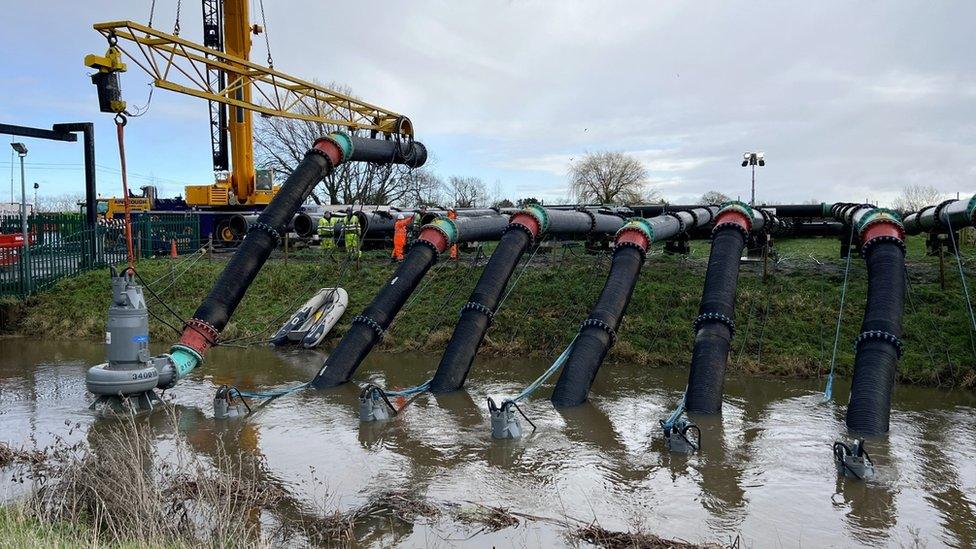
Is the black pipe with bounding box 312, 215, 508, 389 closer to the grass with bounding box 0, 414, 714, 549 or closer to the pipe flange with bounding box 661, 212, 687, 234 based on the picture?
the grass with bounding box 0, 414, 714, 549

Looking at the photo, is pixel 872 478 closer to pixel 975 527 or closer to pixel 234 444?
pixel 975 527

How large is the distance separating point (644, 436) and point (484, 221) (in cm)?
675

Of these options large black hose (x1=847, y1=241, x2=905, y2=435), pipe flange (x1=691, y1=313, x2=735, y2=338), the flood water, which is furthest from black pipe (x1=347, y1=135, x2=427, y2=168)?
large black hose (x1=847, y1=241, x2=905, y2=435)

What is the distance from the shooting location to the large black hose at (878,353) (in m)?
9.77

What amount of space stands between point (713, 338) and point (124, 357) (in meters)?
8.61

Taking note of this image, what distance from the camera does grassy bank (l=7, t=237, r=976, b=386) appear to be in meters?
14.1

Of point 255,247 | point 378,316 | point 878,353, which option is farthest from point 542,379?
point 255,247

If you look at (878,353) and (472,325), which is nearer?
(878,353)

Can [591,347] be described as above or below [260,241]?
below

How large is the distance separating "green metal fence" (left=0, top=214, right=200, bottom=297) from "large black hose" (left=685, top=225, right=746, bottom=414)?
18.0 metres

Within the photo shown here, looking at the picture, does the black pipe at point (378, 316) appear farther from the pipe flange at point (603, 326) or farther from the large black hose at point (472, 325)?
the pipe flange at point (603, 326)

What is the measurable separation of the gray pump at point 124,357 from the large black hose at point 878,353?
32.9 feet

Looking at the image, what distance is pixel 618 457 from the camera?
29.6 ft

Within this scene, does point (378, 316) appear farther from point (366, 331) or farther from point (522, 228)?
point (522, 228)
